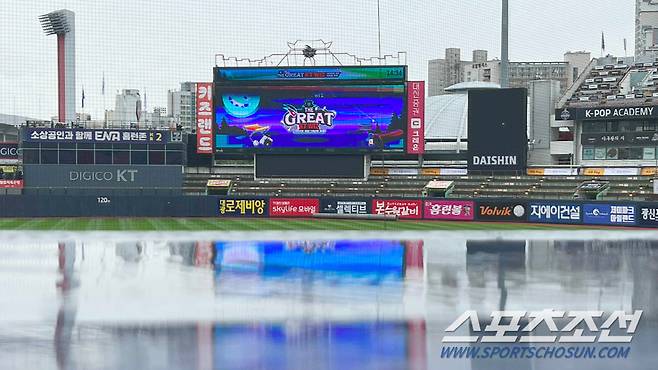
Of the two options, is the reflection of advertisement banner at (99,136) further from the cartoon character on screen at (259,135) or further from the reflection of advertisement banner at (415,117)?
the reflection of advertisement banner at (415,117)

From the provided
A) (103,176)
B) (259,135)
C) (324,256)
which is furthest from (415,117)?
(324,256)

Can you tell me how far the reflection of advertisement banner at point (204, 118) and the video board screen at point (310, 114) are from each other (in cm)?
98

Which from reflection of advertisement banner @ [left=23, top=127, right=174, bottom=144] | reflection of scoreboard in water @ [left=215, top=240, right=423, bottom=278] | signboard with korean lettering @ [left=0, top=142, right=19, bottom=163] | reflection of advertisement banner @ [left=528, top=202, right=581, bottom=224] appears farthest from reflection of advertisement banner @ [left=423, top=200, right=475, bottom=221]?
signboard with korean lettering @ [left=0, top=142, right=19, bottom=163]

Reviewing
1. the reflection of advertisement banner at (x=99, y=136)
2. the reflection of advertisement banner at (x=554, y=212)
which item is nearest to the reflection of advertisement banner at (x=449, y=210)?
the reflection of advertisement banner at (x=554, y=212)

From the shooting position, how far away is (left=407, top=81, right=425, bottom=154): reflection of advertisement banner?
57.1 meters

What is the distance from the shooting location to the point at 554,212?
159 ft

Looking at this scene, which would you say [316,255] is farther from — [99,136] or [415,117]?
[99,136]

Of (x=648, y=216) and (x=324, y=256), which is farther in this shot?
(x=648, y=216)

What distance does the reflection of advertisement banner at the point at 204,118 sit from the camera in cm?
5844

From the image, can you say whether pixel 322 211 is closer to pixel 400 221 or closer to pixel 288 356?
pixel 400 221

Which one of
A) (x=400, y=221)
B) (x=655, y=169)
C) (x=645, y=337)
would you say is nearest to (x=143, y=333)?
(x=645, y=337)

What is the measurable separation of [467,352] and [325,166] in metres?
44.8

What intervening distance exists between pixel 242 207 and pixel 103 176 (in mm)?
12056

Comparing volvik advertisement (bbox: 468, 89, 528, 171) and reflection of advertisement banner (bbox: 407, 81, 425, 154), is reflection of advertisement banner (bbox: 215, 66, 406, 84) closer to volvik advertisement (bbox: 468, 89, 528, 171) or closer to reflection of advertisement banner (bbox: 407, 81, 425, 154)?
reflection of advertisement banner (bbox: 407, 81, 425, 154)
